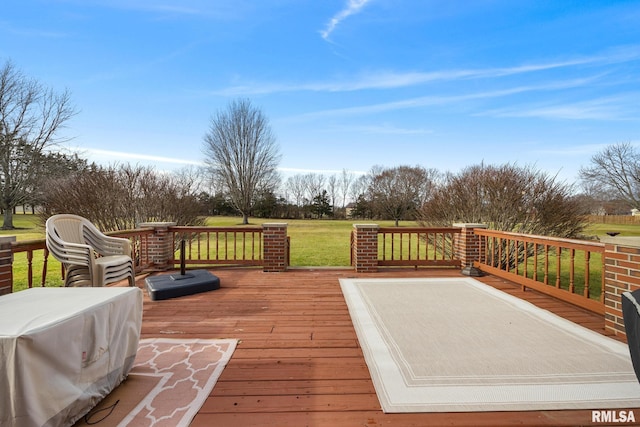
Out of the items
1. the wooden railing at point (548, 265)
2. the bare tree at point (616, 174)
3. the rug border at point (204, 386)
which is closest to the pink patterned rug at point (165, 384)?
the rug border at point (204, 386)

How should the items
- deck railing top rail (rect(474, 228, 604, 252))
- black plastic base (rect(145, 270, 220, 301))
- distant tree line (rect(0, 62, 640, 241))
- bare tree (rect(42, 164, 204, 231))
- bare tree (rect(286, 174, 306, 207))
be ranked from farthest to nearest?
bare tree (rect(286, 174, 306, 207)) < distant tree line (rect(0, 62, 640, 241)) < bare tree (rect(42, 164, 204, 231)) < black plastic base (rect(145, 270, 220, 301)) < deck railing top rail (rect(474, 228, 604, 252))

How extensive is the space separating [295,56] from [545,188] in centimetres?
768

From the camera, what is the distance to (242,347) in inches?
95.7

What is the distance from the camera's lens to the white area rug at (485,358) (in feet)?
5.75

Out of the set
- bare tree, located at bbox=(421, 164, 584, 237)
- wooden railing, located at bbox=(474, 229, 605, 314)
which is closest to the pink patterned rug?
wooden railing, located at bbox=(474, 229, 605, 314)

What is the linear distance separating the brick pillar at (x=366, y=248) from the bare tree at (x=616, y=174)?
21.6 metres

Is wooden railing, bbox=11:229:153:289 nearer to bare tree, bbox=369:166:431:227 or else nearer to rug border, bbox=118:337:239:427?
rug border, bbox=118:337:239:427

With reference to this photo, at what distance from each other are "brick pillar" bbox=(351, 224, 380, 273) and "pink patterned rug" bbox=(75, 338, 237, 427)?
10.8ft

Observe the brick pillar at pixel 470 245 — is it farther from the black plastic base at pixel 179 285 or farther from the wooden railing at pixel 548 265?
the black plastic base at pixel 179 285

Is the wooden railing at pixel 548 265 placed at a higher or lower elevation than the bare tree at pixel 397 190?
lower

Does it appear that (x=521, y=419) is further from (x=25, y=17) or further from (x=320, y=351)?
(x=25, y=17)

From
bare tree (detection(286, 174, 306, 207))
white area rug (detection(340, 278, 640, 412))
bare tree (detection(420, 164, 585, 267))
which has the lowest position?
white area rug (detection(340, 278, 640, 412))

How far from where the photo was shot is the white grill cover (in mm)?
1211

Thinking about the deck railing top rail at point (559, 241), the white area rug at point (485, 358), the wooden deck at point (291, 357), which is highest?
the deck railing top rail at point (559, 241)
